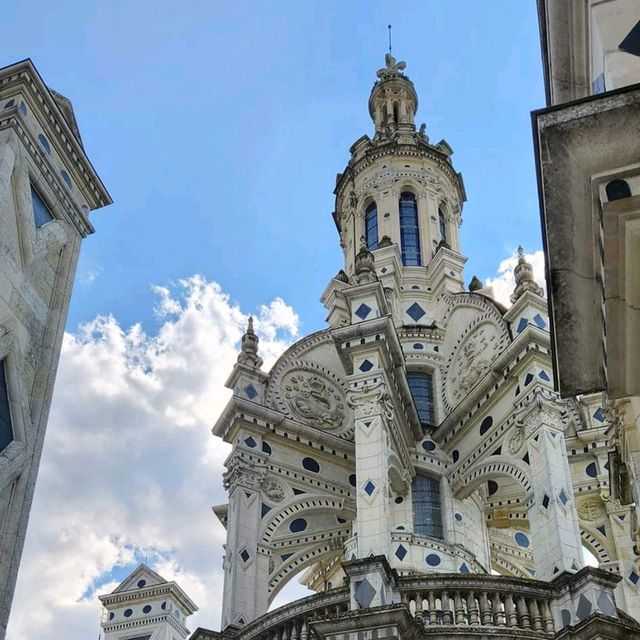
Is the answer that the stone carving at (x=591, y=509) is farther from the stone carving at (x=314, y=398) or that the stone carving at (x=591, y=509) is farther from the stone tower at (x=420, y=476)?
the stone carving at (x=314, y=398)

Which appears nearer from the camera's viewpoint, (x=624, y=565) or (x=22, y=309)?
(x=22, y=309)

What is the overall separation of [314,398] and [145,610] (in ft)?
34.5

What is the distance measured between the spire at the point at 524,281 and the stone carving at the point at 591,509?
6.21m

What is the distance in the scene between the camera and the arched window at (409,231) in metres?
31.8

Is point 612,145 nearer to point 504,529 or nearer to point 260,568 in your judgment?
point 260,568

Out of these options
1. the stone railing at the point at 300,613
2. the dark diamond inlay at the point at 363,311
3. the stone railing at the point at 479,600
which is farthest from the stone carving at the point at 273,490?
the stone railing at the point at 479,600

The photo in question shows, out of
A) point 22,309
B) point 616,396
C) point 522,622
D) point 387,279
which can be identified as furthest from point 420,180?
point 616,396

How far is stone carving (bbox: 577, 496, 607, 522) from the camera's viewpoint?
26234mm

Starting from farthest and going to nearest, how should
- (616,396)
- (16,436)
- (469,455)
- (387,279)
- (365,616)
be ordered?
(387,279) → (469,455) → (365,616) → (16,436) → (616,396)

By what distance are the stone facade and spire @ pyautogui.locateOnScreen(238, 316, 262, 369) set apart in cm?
1815

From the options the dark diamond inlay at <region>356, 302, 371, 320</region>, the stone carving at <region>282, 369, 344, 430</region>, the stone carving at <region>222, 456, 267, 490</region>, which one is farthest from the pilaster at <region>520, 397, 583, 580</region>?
the stone carving at <region>222, 456, 267, 490</region>

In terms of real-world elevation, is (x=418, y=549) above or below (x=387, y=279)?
below

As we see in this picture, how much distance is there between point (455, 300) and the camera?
28562 mm

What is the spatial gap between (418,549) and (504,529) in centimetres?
512
